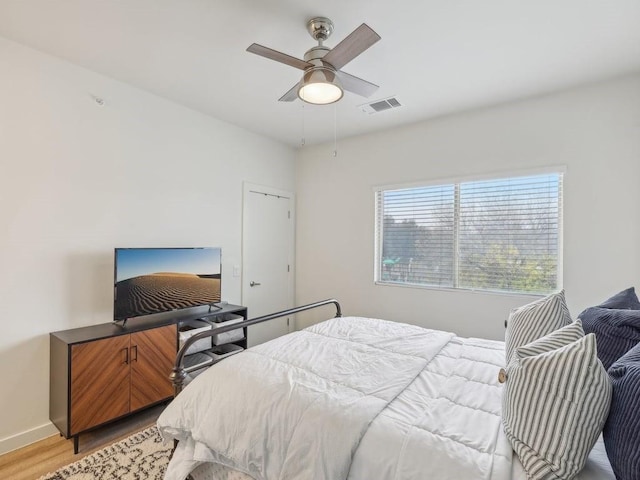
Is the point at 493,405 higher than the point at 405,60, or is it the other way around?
the point at 405,60

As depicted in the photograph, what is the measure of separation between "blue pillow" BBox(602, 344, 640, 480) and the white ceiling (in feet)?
6.57

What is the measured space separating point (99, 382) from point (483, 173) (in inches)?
149

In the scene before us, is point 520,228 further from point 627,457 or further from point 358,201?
point 627,457

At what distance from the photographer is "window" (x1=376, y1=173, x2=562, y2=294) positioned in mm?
2984

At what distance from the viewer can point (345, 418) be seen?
1.27 m

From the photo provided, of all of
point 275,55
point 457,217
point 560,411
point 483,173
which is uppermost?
point 275,55

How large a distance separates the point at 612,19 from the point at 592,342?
2144mm

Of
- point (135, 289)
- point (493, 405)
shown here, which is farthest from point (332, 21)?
point (135, 289)

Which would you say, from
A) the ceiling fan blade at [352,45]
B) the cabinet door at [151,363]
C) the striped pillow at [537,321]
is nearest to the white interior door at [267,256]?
the cabinet door at [151,363]

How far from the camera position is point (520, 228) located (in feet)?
10.2

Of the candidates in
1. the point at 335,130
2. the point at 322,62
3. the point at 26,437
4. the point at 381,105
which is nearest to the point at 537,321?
the point at 322,62

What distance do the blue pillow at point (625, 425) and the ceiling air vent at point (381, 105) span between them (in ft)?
8.88

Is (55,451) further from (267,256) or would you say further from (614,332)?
(614,332)

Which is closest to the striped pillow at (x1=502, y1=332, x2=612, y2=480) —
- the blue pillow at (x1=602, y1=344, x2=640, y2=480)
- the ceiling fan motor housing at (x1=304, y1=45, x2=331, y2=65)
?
the blue pillow at (x1=602, y1=344, x2=640, y2=480)
